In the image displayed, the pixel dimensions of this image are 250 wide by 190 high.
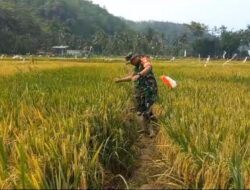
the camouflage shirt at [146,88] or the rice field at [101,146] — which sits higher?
the camouflage shirt at [146,88]

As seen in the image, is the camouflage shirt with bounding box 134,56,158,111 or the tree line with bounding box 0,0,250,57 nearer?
the camouflage shirt with bounding box 134,56,158,111

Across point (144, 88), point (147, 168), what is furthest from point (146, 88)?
point (147, 168)

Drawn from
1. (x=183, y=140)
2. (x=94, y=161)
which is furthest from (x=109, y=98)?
(x=94, y=161)

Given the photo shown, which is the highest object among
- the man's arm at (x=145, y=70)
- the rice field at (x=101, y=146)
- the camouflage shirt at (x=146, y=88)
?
the man's arm at (x=145, y=70)

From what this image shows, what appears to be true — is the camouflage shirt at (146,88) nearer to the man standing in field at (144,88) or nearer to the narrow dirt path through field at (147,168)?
the man standing in field at (144,88)

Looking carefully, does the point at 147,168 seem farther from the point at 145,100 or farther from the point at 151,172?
the point at 145,100

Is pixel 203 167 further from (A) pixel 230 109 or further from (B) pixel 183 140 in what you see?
(A) pixel 230 109

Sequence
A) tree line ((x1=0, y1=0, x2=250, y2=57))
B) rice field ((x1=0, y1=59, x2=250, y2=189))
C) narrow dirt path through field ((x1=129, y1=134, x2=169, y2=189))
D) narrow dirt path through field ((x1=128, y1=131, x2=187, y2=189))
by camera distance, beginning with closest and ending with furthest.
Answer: rice field ((x1=0, y1=59, x2=250, y2=189)) < narrow dirt path through field ((x1=128, y1=131, x2=187, y2=189)) < narrow dirt path through field ((x1=129, y1=134, x2=169, y2=189)) < tree line ((x1=0, y1=0, x2=250, y2=57))

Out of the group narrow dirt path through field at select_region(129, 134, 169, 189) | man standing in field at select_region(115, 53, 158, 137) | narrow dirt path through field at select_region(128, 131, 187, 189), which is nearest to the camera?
narrow dirt path through field at select_region(128, 131, 187, 189)

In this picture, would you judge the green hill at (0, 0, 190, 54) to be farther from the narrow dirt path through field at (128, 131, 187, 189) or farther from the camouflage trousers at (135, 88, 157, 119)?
the narrow dirt path through field at (128, 131, 187, 189)

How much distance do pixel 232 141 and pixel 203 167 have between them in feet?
1.86

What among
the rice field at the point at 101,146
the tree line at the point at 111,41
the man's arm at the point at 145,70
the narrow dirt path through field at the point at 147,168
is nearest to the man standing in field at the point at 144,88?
the man's arm at the point at 145,70

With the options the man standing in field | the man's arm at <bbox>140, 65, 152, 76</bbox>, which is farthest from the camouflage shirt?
the man's arm at <bbox>140, 65, 152, 76</bbox>

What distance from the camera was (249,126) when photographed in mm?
5012
